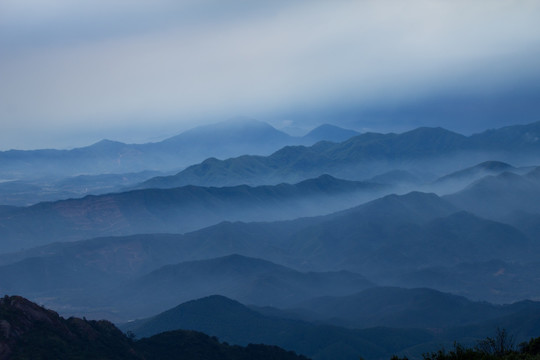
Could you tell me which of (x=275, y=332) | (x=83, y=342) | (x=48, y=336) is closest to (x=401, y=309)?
(x=275, y=332)

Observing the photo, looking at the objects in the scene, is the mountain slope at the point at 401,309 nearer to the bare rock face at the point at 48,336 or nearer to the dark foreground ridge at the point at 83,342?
the dark foreground ridge at the point at 83,342

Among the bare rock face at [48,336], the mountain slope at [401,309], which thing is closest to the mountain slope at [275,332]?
A: the mountain slope at [401,309]

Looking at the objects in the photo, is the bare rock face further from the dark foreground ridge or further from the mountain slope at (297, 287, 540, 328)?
the mountain slope at (297, 287, 540, 328)

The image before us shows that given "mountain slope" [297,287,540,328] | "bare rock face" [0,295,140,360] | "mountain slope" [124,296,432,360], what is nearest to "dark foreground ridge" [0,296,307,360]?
"bare rock face" [0,295,140,360]

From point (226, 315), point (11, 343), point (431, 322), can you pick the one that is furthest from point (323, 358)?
point (11, 343)

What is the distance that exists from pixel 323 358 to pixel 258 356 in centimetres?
3402

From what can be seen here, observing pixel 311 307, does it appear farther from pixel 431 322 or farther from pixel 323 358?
pixel 323 358

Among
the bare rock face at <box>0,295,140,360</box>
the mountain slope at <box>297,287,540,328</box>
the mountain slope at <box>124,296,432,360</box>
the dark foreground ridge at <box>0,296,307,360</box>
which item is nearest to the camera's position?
the bare rock face at <box>0,295,140,360</box>

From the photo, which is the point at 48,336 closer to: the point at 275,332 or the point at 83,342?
the point at 83,342

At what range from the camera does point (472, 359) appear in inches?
1564

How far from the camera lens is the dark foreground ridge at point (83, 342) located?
235 feet

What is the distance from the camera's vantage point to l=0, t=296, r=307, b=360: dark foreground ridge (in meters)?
71.6

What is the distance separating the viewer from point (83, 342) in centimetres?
7831

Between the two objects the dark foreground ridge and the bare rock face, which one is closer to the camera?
the bare rock face
